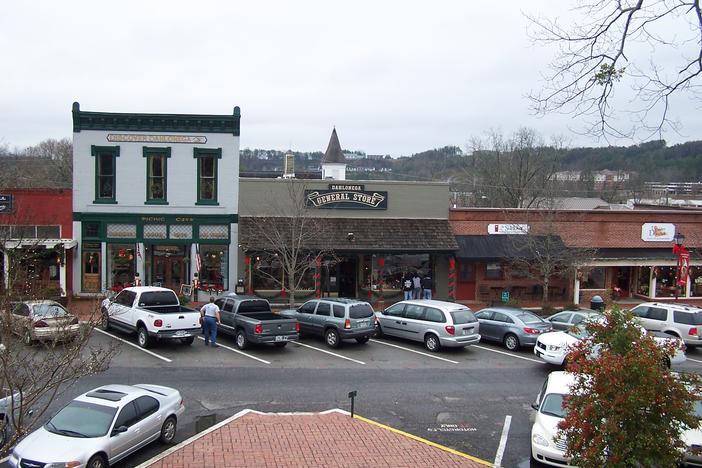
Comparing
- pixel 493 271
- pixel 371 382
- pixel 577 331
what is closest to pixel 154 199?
pixel 371 382

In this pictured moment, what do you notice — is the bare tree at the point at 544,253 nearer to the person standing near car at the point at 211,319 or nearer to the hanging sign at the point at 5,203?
the person standing near car at the point at 211,319

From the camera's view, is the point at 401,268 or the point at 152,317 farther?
the point at 401,268

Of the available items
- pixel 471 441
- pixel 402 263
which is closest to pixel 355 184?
pixel 402 263

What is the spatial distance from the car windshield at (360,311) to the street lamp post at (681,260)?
1792 cm

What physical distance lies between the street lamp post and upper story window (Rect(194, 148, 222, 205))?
22118 mm

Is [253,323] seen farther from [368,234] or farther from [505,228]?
[505,228]

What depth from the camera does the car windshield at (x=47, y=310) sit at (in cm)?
1875

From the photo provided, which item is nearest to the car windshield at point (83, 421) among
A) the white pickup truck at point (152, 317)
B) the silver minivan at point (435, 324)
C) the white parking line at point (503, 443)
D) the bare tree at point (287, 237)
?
the white parking line at point (503, 443)

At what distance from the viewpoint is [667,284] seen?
34062 millimetres

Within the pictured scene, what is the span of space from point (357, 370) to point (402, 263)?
13073mm

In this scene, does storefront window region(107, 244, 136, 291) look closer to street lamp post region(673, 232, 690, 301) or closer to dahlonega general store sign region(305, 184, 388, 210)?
dahlonega general store sign region(305, 184, 388, 210)

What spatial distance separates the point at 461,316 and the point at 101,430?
12.4 meters

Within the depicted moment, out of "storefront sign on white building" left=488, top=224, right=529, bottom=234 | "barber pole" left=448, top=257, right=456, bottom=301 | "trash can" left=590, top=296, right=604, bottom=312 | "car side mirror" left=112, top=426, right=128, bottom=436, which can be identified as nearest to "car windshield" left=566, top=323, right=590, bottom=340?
"car side mirror" left=112, top=426, right=128, bottom=436

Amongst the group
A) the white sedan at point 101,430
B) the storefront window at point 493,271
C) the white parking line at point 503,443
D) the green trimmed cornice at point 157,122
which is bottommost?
the white parking line at point 503,443
